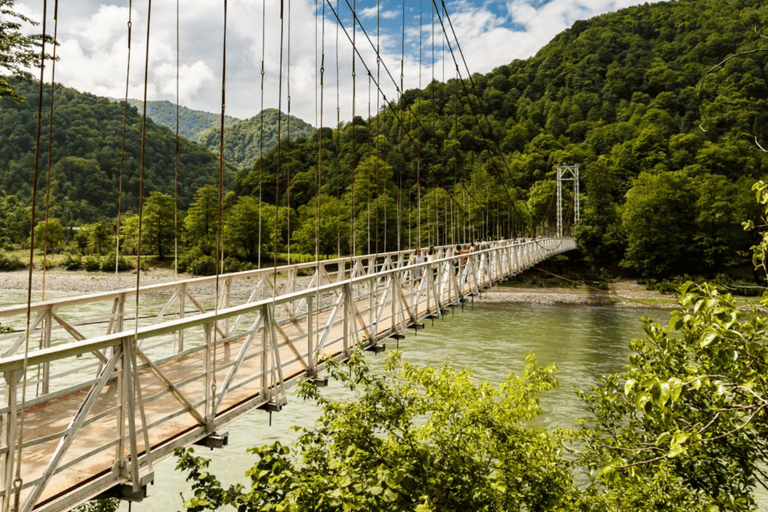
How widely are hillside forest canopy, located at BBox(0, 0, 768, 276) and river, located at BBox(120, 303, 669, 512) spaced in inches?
161

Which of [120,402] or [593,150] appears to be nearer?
[120,402]

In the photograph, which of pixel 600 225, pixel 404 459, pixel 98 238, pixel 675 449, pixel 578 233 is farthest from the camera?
pixel 98 238

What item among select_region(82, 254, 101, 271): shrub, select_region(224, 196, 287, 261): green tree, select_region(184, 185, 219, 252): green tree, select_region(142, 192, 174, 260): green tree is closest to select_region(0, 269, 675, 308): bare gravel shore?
select_region(82, 254, 101, 271): shrub

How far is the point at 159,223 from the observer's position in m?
43.4

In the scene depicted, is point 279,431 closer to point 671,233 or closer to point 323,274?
point 323,274

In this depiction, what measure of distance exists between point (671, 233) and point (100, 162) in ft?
163

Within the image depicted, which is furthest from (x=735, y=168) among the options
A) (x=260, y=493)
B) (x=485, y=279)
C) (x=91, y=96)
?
(x=91, y=96)

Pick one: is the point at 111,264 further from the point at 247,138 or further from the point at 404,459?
the point at 404,459

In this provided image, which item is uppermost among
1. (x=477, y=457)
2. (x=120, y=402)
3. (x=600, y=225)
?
(x=600, y=225)

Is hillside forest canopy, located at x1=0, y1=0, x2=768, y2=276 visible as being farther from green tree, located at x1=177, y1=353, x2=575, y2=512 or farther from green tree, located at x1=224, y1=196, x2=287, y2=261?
green tree, located at x1=177, y1=353, x2=575, y2=512

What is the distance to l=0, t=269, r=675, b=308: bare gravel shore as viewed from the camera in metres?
29.8

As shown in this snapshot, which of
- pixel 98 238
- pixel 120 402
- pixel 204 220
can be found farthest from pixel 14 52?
pixel 98 238

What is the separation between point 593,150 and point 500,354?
50.6m

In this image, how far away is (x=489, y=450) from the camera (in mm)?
5250
